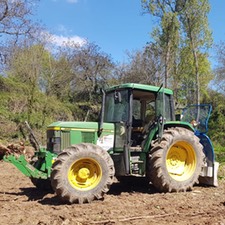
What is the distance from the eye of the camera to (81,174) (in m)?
6.25

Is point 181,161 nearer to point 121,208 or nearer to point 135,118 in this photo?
point 135,118

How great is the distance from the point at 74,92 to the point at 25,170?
68.2ft

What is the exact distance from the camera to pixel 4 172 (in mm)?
10867

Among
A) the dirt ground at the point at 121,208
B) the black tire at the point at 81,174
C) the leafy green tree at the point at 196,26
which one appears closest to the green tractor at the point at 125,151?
the black tire at the point at 81,174

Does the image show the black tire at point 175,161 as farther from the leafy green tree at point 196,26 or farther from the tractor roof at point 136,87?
the leafy green tree at point 196,26

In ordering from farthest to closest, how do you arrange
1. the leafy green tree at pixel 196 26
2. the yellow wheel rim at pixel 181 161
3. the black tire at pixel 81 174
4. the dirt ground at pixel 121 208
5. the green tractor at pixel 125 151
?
the leafy green tree at pixel 196 26 < the yellow wheel rim at pixel 181 161 < the green tractor at pixel 125 151 < the black tire at pixel 81 174 < the dirt ground at pixel 121 208

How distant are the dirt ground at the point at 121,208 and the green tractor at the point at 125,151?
328 millimetres

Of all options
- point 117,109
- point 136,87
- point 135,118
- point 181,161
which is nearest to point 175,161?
point 181,161

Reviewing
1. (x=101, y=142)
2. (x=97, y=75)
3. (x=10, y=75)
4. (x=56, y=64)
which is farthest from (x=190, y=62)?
(x=101, y=142)

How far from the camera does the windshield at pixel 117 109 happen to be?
284 inches

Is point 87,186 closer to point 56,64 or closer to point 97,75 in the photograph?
point 56,64

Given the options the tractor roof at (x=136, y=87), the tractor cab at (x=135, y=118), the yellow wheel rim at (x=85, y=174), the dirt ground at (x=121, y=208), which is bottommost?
the dirt ground at (x=121, y=208)

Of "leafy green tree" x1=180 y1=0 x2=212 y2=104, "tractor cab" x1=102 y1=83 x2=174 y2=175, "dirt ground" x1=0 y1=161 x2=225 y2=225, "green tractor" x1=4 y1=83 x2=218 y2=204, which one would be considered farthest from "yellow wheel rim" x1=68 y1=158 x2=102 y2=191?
"leafy green tree" x1=180 y1=0 x2=212 y2=104

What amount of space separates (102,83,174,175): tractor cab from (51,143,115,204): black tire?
0.77 meters
